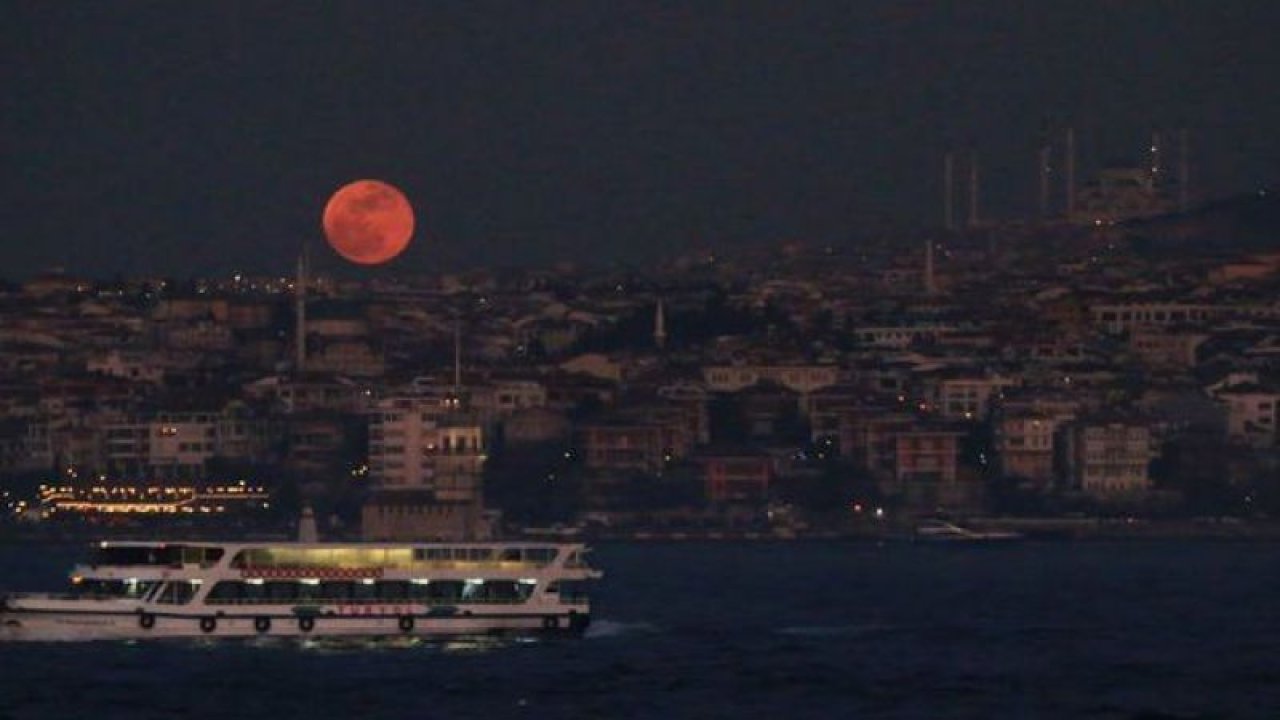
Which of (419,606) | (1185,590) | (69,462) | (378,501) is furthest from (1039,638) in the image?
(69,462)

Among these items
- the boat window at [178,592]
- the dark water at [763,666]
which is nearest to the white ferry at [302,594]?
the boat window at [178,592]

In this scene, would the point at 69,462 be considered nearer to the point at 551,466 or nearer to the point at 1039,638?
the point at 551,466

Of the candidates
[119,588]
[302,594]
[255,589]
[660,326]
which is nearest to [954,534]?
[660,326]

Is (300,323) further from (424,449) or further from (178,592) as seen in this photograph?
(178,592)

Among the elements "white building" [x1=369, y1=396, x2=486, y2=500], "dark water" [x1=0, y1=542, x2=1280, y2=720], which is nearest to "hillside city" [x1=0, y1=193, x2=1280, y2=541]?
"white building" [x1=369, y1=396, x2=486, y2=500]

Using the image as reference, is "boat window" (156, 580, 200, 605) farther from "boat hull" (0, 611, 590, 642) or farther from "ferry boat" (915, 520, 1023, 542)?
"ferry boat" (915, 520, 1023, 542)

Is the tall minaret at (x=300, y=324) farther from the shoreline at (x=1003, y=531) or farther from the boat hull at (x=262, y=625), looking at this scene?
the boat hull at (x=262, y=625)

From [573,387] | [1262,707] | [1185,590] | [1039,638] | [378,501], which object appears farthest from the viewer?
[573,387]
